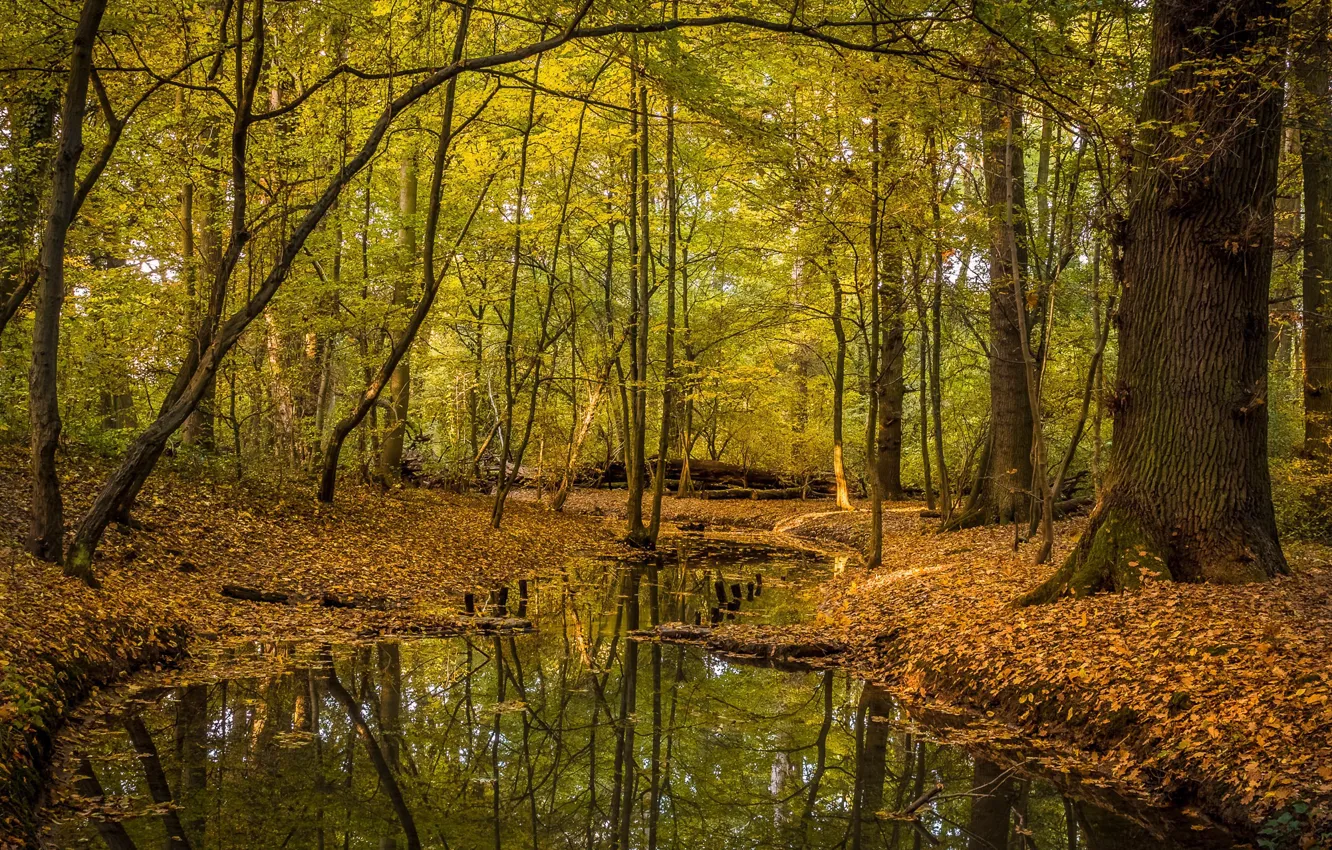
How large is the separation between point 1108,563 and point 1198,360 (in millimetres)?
1995

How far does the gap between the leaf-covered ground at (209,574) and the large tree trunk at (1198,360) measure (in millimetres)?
7608

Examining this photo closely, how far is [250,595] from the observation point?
10.6 m

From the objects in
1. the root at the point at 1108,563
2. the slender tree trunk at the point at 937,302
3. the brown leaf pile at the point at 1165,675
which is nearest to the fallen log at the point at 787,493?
the slender tree trunk at the point at 937,302

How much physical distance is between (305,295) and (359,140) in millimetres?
3106

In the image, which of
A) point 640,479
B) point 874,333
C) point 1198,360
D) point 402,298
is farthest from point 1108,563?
point 402,298

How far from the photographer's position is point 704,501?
93.9 feet

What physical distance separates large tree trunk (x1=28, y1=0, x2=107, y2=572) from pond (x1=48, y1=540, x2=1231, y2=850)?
7.27ft

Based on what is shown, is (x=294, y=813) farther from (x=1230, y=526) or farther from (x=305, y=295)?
(x=305, y=295)

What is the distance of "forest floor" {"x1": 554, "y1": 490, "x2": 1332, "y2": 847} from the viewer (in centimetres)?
508

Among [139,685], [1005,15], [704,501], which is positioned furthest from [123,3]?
[704,501]

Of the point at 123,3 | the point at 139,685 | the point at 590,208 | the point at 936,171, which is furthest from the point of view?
the point at 590,208

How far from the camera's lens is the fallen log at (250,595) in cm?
1052

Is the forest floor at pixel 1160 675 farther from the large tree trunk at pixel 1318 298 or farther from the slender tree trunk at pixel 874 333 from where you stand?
the slender tree trunk at pixel 874 333

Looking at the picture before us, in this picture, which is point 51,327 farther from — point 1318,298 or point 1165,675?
point 1318,298
